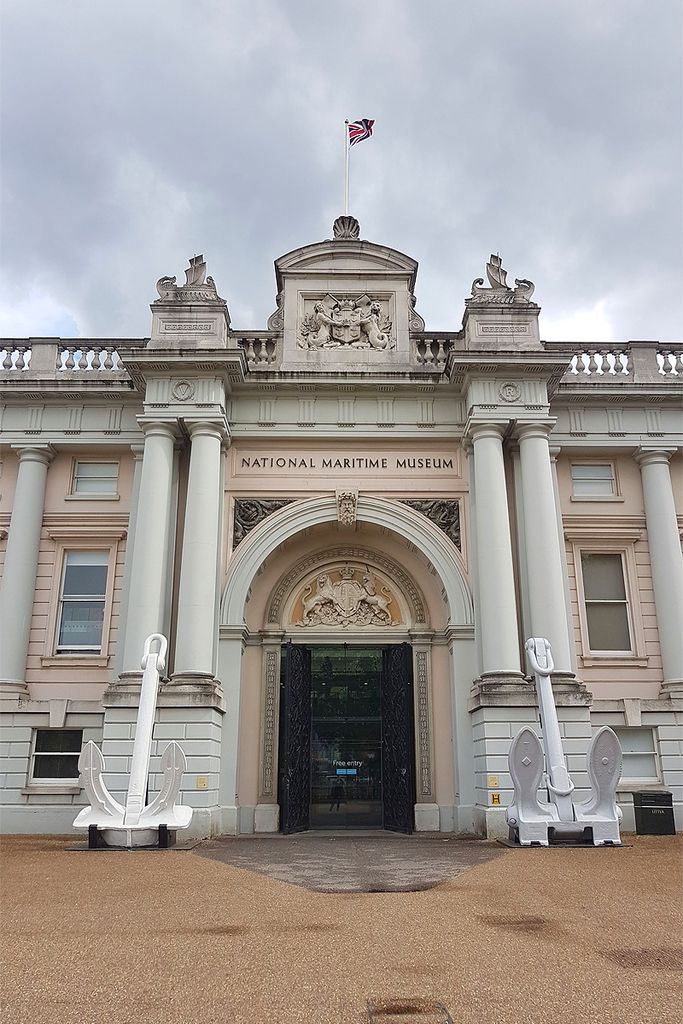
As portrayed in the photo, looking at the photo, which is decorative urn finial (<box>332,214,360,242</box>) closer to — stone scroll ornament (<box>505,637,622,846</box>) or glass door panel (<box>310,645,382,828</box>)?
glass door panel (<box>310,645,382,828</box>)

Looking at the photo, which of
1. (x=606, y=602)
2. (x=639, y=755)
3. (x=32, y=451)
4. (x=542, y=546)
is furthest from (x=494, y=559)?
(x=32, y=451)

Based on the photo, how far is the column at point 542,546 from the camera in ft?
46.9

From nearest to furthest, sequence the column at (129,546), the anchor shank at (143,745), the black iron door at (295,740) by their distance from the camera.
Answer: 1. the anchor shank at (143,745)
2. the black iron door at (295,740)
3. the column at (129,546)

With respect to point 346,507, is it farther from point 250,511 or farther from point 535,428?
point 535,428

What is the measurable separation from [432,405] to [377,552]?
10.7ft

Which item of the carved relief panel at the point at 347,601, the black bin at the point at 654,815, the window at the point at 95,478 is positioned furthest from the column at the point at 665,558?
the window at the point at 95,478

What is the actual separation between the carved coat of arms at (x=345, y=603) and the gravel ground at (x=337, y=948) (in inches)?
299

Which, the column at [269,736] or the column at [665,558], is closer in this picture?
the column at [269,736]

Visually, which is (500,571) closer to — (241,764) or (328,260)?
(241,764)

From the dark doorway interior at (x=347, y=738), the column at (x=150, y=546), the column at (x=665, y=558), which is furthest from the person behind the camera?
the column at (x=665, y=558)

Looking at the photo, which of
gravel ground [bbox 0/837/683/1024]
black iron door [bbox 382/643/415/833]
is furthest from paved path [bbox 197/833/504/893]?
black iron door [bbox 382/643/415/833]

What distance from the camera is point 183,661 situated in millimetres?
13984

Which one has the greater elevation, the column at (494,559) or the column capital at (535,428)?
the column capital at (535,428)

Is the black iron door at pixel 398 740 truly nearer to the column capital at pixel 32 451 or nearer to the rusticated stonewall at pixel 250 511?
the rusticated stonewall at pixel 250 511
